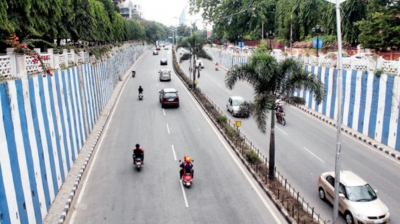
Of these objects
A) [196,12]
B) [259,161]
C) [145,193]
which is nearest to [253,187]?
[259,161]

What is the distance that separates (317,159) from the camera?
16.4 meters

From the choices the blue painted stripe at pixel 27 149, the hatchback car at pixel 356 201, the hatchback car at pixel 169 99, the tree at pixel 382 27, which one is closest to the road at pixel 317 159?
the hatchback car at pixel 356 201

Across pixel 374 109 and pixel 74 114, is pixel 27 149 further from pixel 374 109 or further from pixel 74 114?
pixel 374 109

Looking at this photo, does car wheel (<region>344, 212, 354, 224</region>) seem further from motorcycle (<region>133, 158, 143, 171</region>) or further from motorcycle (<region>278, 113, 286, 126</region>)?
motorcycle (<region>278, 113, 286, 126</region>)

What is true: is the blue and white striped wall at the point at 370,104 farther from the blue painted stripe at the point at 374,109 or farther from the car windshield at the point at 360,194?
the car windshield at the point at 360,194

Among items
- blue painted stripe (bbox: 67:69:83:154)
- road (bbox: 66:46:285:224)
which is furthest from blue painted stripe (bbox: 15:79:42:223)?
blue painted stripe (bbox: 67:69:83:154)

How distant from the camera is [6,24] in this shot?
32.2ft

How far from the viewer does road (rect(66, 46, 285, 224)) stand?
11.0 meters

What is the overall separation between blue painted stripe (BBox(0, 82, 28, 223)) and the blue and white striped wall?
59.5ft

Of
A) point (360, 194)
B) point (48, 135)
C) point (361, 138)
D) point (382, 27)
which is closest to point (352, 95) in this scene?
point (361, 138)

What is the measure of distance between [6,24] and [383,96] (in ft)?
62.8

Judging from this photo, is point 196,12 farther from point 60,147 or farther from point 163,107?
point 60,147

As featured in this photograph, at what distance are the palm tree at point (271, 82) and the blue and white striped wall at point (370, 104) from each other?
7.18 m

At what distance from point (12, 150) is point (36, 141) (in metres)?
1.86
